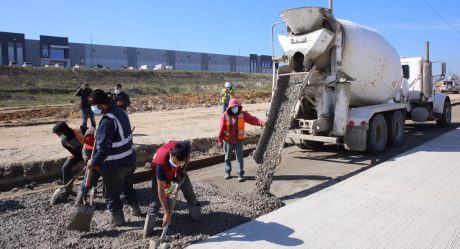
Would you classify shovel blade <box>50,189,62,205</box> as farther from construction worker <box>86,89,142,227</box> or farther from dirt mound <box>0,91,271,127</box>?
dirt mound <box>0,91,271,127</box>

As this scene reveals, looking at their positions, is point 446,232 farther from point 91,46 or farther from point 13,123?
point 91,46

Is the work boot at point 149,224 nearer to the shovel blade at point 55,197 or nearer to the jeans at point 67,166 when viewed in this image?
the shovel blade at point 55,197

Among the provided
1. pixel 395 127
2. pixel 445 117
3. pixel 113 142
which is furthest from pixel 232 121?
pixel 445 117

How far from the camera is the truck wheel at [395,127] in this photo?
11125mm

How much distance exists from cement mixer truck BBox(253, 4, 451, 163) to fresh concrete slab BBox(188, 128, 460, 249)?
2.05 meters

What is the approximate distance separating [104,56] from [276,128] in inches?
3245

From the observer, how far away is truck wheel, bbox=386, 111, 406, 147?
11125mm

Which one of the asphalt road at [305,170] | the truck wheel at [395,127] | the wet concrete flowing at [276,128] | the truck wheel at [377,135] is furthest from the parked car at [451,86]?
the wet concrete flowing at [276,128]

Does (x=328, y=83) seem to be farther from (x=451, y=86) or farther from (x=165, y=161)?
(x=451, y=86)

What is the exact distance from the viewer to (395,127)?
11.3m

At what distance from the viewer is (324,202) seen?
5.98 m

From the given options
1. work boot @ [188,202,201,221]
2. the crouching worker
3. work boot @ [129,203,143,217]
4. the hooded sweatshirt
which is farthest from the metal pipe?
work boot @ [129,203,143,217]

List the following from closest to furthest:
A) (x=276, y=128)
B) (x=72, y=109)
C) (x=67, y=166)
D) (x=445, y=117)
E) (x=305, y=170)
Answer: (x=67, y=166), (x=276, y=128), (x=305, y=170), (x=445, y=117), (x=72, y=109)

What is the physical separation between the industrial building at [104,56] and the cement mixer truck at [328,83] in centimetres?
6774
